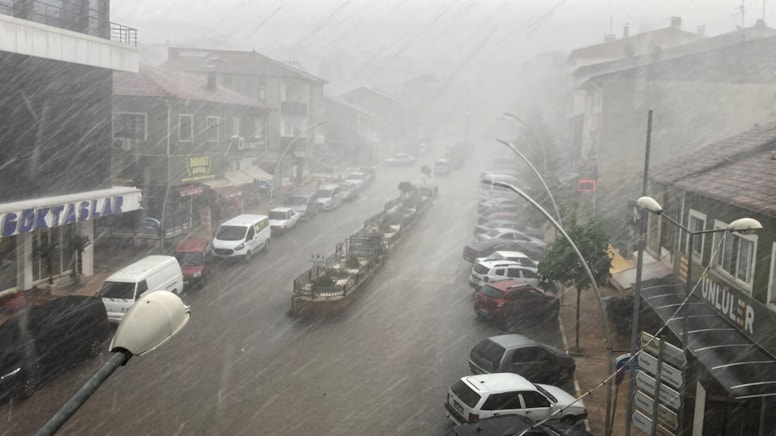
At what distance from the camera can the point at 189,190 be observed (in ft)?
106

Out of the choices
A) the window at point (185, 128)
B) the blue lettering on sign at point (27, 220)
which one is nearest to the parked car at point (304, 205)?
the window at point (185, 128)

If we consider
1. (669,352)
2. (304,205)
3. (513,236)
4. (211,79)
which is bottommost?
(513,236)

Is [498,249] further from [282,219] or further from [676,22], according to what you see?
[676,22]

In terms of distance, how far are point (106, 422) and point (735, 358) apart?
11791 millimetres

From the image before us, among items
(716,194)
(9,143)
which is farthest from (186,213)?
(716,194)

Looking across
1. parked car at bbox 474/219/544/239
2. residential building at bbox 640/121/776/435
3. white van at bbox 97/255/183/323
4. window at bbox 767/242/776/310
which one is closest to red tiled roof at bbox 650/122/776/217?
residential building at bbox 640/121/776/435

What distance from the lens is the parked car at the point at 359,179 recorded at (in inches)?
2007

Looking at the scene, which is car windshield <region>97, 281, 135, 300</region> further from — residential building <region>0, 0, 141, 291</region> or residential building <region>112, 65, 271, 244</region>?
residential building <region>112, 65, 271, 244</region>

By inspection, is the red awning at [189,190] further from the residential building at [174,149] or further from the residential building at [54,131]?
the residential building at [54,131]

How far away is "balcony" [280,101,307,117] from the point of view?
52.4 metres

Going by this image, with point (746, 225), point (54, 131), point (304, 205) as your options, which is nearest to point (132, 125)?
point (54, 131)

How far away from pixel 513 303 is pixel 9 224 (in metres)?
14.4

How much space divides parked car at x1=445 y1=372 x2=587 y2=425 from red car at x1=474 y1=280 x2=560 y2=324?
6.52m

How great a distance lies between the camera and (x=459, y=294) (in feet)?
81.5
